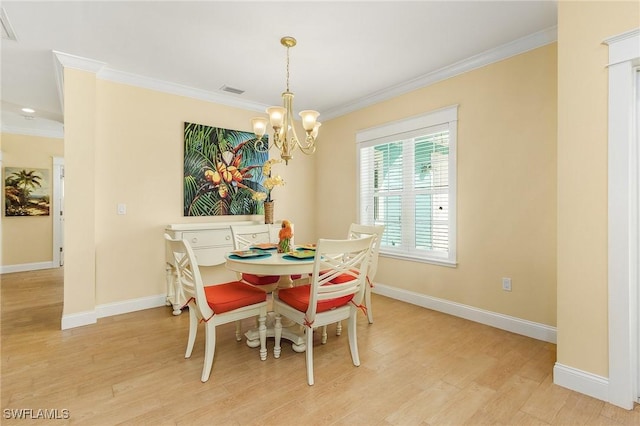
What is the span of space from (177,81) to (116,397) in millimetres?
3193

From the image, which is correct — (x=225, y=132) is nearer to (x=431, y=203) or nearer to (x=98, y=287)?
(x=98, y=287)

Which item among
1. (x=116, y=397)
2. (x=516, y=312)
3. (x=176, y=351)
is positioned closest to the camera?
(x=116, y=397)

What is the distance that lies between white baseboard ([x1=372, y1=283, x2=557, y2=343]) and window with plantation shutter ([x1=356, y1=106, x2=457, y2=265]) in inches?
17.5

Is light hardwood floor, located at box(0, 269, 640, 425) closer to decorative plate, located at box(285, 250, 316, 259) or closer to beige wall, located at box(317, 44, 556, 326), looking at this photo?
beige wall, located at box(317, 44, 556, 326)

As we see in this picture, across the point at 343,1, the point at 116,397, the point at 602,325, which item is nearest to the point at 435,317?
the point at 602,325

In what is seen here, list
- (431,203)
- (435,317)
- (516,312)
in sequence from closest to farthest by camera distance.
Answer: (516,312) < (435,317) < (431,203)

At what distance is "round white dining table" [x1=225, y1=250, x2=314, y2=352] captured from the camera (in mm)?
2123

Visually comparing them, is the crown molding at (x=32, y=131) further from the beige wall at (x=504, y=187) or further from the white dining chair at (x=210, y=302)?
the beige wall at (x=504, y=187)

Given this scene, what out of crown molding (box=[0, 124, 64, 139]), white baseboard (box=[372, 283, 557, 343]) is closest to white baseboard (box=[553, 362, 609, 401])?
white baseboard (box=[372, 283, 557, 343])

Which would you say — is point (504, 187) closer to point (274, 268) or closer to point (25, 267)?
point (274, 268)

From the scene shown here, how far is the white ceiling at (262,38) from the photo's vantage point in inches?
90.4

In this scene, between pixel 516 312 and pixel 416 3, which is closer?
pixel 416 3

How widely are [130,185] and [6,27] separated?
1.59m

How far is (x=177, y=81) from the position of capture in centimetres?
359
